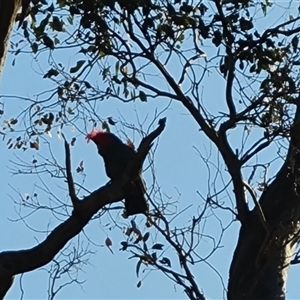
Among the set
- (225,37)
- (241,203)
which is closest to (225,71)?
(225,37)

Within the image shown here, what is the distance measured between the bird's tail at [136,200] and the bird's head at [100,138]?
3.48 feet

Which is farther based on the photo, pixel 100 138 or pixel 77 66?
pixel 100 138

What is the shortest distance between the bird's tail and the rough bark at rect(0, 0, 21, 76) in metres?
1.44

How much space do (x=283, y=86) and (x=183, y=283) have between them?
1.58m

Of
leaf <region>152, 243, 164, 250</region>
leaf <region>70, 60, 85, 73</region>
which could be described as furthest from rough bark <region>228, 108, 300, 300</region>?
leaf <region>70, 60, 85, 73</region>

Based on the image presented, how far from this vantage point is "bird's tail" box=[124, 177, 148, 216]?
505 centimetres

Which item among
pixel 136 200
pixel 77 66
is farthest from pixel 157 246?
pixel 77 66

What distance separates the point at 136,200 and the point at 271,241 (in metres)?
1.15

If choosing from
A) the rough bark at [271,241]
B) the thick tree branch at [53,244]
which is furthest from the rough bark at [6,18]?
the rough bark at [271,241]

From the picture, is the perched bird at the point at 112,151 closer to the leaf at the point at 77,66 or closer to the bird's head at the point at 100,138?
the bird's head at the point at 100,138

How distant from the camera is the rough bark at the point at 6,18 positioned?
371 centimetres

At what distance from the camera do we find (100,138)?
21.2ft

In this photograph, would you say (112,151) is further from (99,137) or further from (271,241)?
(271,241)

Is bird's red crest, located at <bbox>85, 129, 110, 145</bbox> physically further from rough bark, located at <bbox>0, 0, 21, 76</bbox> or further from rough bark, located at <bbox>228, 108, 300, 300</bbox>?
rough bark, located at <bbox>0, 0, 21, 76</bbox>
